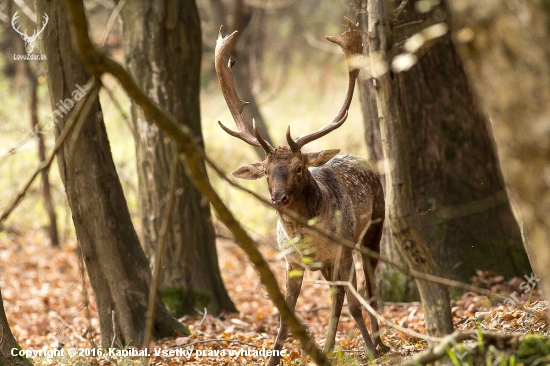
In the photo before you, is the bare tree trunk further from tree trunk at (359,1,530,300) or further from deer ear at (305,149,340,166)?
deer ear at (305,149,340,166)

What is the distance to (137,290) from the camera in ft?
23.5

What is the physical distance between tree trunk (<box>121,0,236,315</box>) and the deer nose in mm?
2763

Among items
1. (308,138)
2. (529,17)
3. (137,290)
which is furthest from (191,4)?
(529,17)

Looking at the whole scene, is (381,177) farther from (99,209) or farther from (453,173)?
(99,209)

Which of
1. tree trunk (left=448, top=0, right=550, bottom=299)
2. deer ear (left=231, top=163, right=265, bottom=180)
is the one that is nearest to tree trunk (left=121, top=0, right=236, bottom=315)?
deer ear (left=231, top=163, right=265, bottom=180)

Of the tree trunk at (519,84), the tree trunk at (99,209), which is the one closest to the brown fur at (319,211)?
the tree trunk at (99,209)

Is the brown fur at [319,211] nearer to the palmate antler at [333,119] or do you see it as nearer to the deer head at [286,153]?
the deer head at [286,153]

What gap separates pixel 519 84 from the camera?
2.94 meters

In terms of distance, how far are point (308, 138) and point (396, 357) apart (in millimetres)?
2177

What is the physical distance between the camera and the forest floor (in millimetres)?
6242

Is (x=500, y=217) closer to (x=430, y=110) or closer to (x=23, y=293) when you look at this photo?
(x=430, y=110)

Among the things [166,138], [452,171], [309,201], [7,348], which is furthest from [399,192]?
[166,138]

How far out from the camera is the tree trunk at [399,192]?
476 cm

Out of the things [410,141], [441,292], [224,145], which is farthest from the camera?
[224,145]
